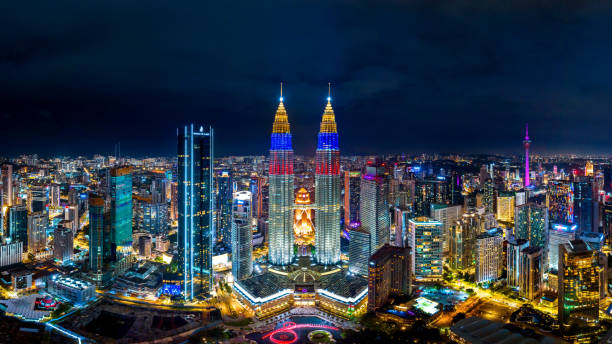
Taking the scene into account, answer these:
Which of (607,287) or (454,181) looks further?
(454,181)

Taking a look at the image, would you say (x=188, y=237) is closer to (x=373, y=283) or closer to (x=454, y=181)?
(x=373, y=283)

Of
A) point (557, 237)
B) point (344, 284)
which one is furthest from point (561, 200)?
point (344, 284)

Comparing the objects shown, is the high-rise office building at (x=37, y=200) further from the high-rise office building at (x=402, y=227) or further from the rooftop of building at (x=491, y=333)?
the rooftop of building at (x=491, y=333)

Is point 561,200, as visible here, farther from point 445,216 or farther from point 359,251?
point 359,251

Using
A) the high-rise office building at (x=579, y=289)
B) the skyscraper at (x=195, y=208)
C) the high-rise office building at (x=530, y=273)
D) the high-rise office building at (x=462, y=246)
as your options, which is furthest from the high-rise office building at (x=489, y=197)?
the skyscraper at (x=195, y=208)

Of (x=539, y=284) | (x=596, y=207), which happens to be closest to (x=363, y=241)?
(x=539, y=284)

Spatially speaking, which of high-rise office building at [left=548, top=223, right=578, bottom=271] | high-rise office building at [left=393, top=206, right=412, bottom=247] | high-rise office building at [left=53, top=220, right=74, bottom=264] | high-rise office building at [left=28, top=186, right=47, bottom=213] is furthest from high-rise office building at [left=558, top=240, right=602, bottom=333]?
high-rise office building at [left=28, top=186, right=47, bottom=213]
